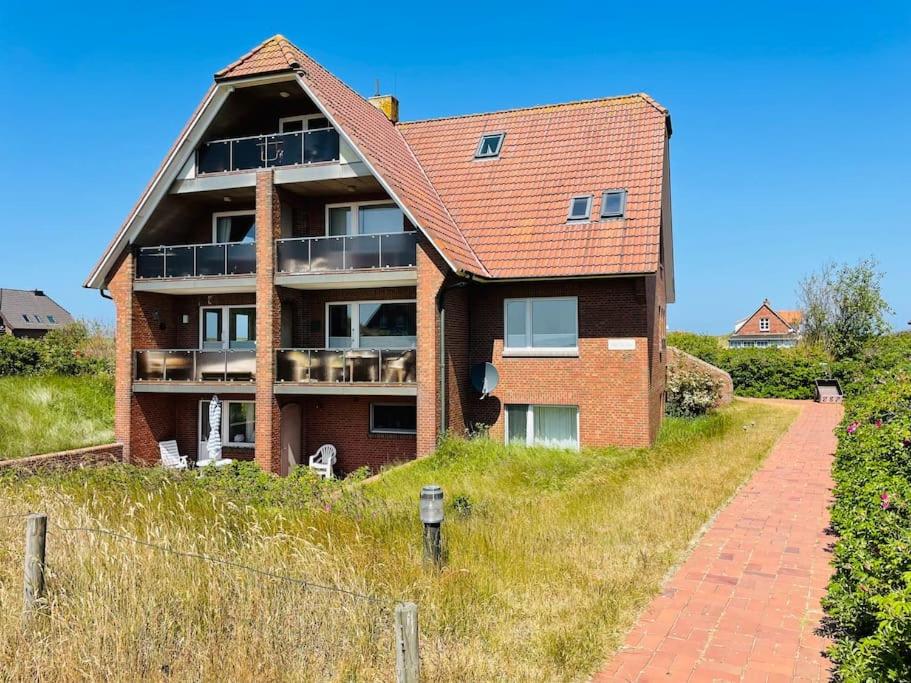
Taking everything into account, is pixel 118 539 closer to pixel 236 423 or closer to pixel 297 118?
pixel 236 423

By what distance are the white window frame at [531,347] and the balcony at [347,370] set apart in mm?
2845

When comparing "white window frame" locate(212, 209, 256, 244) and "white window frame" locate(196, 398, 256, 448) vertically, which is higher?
"white window frame" locate(212, 209, 256, 244)

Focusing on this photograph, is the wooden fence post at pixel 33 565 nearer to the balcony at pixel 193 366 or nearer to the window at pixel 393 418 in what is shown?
the balcony at pixel 193 366

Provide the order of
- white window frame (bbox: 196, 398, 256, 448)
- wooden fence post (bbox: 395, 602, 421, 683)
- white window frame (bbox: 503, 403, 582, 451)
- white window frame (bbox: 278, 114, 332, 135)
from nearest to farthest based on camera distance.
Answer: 1. wooden fence post (bbox: 395, 602, 421, 683)
2. white window frame (bbox: 503, 403, 582, 451)
3. white window frame (bbox: 278, 114, 332, 135)
4. white window frame (bbox: 196, 398, 256, 448)

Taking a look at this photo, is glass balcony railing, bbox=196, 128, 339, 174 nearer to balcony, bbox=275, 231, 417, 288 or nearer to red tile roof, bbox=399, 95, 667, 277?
balcony, bbox=275, 231, 417, 288

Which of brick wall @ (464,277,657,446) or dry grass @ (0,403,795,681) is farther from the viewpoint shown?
brick wall @ (464,277,657,446)

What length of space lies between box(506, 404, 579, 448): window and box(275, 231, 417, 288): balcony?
4.49m

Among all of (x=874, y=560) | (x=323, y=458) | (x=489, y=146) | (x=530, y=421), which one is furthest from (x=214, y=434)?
(x=874, y=560)

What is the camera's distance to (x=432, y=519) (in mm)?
6812

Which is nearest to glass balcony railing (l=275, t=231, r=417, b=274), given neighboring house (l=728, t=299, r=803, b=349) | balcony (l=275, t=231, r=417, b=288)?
balcony (l=275, t=231, r=417, b=288)

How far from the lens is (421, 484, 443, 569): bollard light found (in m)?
6.79


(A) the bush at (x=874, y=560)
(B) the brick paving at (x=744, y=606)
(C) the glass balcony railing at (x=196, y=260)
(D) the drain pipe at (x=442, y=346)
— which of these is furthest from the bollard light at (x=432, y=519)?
(C) the glass balcony railing at (x=196, y=260)

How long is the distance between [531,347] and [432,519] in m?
10.5

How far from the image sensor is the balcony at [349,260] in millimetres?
15750
